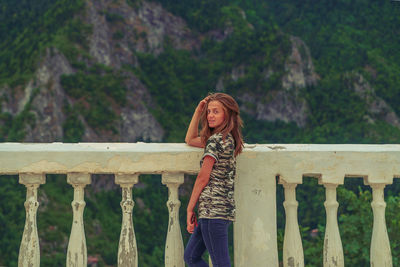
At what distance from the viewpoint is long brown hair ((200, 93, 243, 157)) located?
3.46m

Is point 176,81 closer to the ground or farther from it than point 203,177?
farther from it

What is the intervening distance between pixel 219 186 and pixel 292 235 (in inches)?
27.0

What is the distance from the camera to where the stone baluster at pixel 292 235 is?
3.66 meters

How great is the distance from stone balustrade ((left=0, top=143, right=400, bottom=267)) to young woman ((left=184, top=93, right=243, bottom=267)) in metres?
0.18

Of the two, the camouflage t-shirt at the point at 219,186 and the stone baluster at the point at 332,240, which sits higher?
the camouflage t-shirt at the point at 219,186

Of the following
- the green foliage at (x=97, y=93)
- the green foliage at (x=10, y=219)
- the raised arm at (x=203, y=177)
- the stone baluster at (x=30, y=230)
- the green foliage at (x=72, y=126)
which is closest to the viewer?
the raised arm at (x=203, y=177)

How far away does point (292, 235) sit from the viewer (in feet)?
12.0

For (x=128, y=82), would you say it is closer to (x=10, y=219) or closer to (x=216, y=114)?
(x=10, y=219)

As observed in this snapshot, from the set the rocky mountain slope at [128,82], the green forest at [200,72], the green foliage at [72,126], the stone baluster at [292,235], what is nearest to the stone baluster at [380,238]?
the stone baluster at [292,235]

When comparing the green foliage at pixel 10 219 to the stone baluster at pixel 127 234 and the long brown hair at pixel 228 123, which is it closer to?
the stone baluster at pixel 127 234

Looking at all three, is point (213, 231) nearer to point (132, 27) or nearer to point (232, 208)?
point (232, 208)

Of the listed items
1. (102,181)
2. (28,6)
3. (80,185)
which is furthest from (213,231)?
(28,6)

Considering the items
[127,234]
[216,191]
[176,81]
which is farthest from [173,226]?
[176,81]

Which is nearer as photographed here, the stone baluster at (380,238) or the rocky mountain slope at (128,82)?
the stone baluster at (380,238)
